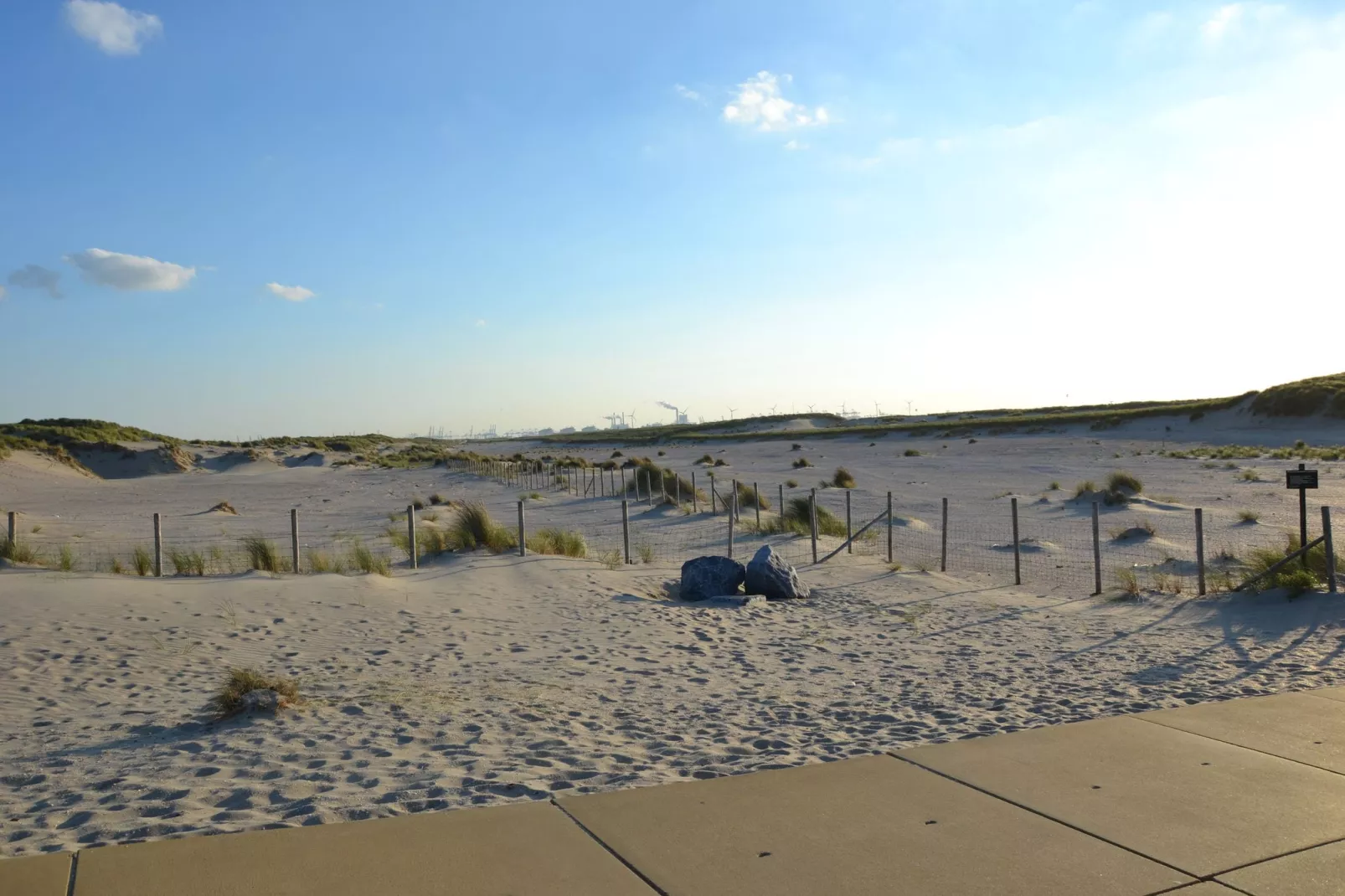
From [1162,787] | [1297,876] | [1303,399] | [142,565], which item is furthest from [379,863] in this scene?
[1303,399]

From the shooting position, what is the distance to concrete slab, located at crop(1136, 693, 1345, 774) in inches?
244

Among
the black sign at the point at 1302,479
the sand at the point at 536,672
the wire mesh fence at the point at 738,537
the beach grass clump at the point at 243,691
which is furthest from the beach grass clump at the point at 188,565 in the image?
the black sign at the point at 1302,479

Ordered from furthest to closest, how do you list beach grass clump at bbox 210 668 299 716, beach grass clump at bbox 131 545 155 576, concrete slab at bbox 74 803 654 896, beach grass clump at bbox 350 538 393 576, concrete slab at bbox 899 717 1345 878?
beach grass clump at bbox 131 545 155 576 < beach grass clump at bbox 350 538 393 576 < beach grass clump at bbox 210 668 299 716 < concrete slab at bbox 899 717 1345 878 < concrete slab at bbox 74 803 654 896

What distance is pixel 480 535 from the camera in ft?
60.5

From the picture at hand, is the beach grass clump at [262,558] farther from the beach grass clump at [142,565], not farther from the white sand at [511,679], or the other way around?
the white sand at [511,679]

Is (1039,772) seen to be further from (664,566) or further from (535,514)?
(535,514)

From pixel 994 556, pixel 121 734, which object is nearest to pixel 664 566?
pixel 994 556

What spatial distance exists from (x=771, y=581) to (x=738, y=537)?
735 cm

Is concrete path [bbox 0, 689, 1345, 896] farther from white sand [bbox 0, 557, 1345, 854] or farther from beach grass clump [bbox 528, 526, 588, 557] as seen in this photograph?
beach grass clump [bbox 528, 526, 588, 557]

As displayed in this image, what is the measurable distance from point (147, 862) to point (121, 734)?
3166mm

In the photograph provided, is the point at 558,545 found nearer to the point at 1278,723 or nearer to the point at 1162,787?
the point at 1278,723

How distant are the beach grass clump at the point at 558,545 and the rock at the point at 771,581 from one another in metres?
4.45

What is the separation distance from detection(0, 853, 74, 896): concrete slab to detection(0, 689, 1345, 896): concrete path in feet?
0.04

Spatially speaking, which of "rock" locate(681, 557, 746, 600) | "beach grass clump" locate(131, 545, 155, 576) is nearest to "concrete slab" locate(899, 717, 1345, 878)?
"rock" locate(681, 557, 746, 600)
